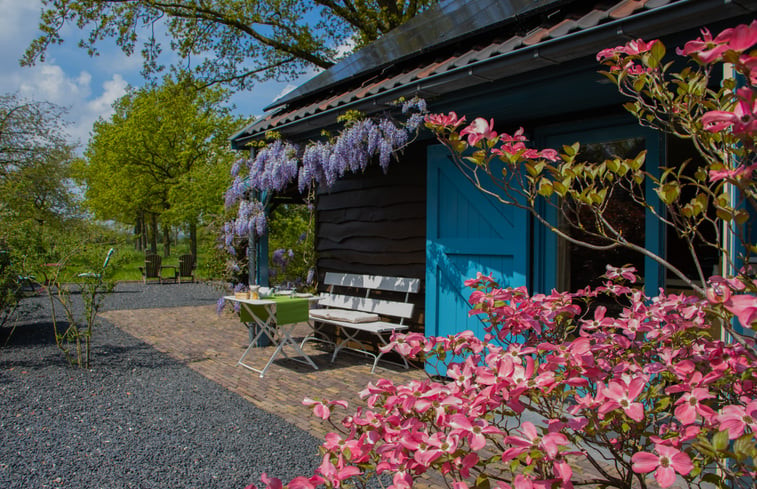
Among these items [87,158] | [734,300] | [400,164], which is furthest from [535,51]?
[87,158]

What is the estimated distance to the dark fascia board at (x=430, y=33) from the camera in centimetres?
385

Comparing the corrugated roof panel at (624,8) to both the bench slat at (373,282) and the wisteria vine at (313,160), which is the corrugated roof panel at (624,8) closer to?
the wisteria vine at (313,160)

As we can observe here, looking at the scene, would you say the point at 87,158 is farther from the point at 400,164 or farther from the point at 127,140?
the point at 400,164

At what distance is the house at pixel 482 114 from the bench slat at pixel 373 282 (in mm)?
142

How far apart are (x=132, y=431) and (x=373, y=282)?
2.98 m

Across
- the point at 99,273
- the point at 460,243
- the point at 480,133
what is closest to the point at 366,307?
the point at 460,243

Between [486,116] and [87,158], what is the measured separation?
3049 cm

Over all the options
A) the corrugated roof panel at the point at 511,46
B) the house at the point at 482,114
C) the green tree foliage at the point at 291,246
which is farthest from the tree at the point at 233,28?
the corrugated roof panel at the point at 511,46

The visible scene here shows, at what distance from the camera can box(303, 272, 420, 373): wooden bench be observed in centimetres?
531

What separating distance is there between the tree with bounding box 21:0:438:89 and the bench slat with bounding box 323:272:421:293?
8468 millimetres

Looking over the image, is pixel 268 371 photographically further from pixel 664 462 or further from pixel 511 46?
pixel 664 462

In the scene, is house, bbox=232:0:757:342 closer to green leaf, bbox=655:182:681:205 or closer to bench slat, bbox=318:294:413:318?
bench slat, bbox=318:294:413:318

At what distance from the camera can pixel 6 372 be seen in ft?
16.6

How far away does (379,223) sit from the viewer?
6016mm
